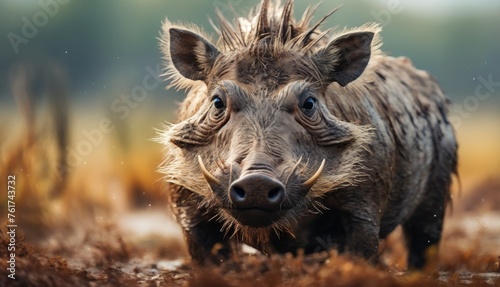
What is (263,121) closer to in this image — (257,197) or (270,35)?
(257,197)

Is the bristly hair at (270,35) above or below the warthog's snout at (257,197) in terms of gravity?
above

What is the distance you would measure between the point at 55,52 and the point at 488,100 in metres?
16.7

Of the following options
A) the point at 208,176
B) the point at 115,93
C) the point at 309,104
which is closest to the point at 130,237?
the point at 309,104

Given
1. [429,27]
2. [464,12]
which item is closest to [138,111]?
[429,27]

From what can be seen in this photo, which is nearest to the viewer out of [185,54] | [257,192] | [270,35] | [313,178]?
[257,192]

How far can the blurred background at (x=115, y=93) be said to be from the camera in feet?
45.6

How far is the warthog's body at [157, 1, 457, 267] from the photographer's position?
648cm

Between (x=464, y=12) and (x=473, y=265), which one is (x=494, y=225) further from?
(x=464, y=12)

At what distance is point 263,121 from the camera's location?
6.71 metres

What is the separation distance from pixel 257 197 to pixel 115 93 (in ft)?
55.1

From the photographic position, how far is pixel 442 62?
143 ft

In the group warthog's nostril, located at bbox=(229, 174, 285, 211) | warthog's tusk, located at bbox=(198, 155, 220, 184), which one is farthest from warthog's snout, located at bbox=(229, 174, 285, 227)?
warthog's tusk, located at bbox=(198, 155, 220, 184)

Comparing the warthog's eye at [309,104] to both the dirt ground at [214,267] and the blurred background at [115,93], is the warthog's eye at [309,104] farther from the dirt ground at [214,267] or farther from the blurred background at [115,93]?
the blurred background at [115,93]

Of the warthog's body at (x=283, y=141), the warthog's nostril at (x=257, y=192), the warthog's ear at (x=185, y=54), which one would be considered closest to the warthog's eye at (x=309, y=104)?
the warthog's body at (x=283, y=141)
